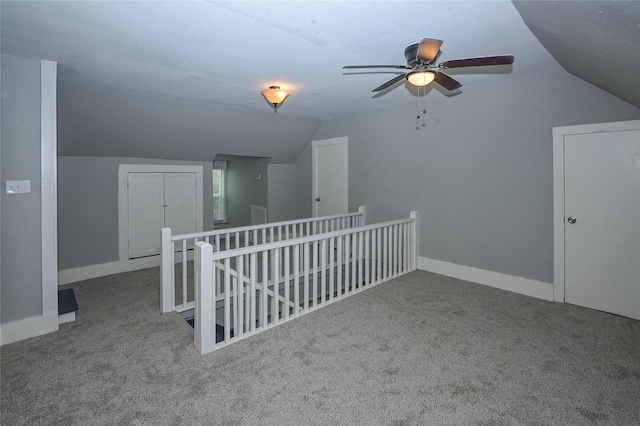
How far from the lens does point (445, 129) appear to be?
4301 mm

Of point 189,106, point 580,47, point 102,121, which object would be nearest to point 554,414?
point 580,47

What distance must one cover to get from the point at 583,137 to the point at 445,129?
145cm

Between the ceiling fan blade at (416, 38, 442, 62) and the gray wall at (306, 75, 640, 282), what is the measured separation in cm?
200

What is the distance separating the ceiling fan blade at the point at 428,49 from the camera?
78.7 inches

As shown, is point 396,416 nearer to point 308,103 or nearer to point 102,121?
point 308,103

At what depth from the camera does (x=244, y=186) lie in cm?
741

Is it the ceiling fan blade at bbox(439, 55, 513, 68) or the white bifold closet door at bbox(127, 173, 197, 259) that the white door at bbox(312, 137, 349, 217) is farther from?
the ceiling fan blade at bbox(439, 55, 513, 68)

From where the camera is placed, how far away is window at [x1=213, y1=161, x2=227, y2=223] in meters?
8.06

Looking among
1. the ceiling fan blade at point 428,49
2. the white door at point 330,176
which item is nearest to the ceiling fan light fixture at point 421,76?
the ceiling fan blade at point 428,49

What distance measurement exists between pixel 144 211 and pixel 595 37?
207 inches

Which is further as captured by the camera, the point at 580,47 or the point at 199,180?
the point at 199,180

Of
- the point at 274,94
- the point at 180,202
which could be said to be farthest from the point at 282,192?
the point at 274,94

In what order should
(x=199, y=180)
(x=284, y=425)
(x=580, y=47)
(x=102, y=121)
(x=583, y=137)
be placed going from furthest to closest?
(x=199, y=180) → (x=102, y=121) → (x=583, y=137) → (x=580, y=47) → (x=284, y=425)

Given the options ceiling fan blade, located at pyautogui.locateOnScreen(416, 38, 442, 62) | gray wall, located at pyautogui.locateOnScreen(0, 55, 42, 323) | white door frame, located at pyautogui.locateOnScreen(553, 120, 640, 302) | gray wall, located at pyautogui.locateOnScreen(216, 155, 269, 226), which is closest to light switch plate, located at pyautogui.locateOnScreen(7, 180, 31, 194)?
gray wall, located at pyautogui.locateOnScreen(0, 55, 42, 323)
